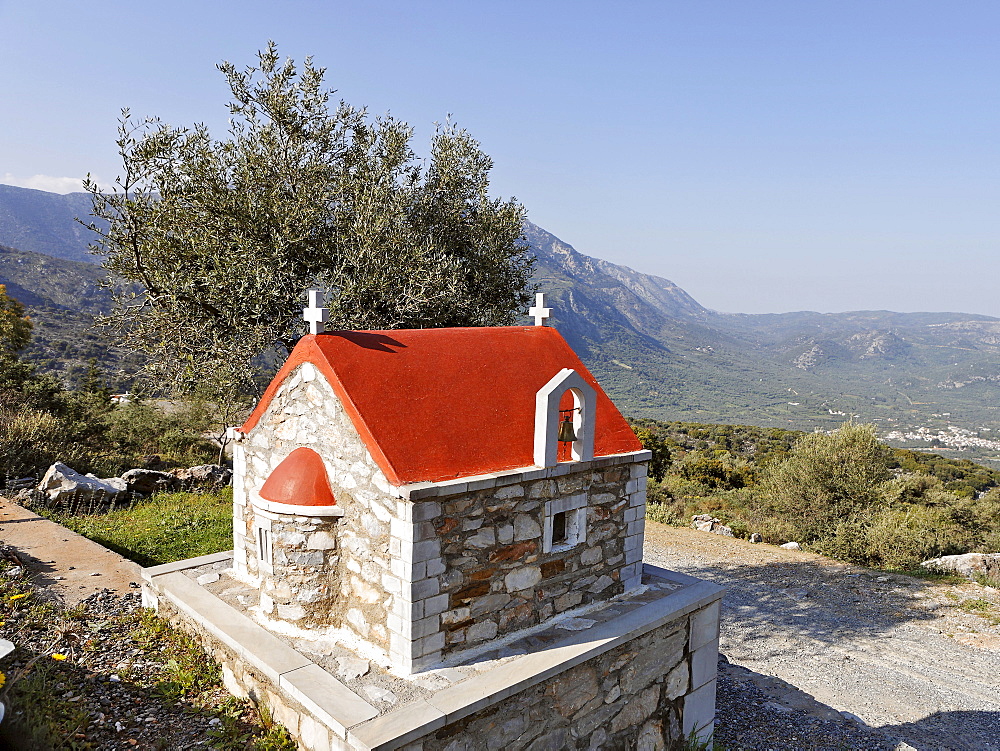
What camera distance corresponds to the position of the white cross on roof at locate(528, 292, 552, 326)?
8016mm

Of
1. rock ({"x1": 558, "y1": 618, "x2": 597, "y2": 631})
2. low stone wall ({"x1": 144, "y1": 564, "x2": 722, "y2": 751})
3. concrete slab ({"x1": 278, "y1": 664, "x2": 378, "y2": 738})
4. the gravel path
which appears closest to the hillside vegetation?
the gravel path

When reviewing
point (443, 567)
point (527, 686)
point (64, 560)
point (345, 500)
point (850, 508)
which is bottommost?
point (850, 508)

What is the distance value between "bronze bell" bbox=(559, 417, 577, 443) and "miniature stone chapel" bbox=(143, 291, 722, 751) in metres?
0.02

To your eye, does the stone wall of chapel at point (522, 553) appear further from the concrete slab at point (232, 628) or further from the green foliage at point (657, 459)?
the green foliage at point (657, 459)

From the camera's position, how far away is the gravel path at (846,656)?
8.69m

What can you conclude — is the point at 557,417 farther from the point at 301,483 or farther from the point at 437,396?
the point at 301,483

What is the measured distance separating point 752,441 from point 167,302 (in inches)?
1433

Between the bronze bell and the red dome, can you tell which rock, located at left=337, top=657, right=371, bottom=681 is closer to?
the red dome

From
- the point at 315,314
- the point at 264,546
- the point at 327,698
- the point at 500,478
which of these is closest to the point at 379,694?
the point at 327,698

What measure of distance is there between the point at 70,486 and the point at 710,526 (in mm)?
16884

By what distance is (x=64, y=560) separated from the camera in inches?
364

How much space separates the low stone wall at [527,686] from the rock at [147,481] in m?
7.62

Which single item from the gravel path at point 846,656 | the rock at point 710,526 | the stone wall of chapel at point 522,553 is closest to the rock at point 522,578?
the stone wall of chapel at point 522,553

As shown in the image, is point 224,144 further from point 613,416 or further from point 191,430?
point 191,430
